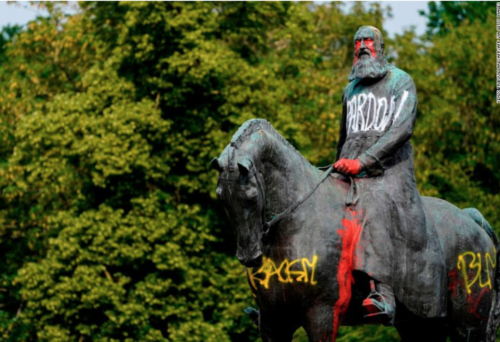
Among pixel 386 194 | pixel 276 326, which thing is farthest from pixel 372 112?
pixel 276 326

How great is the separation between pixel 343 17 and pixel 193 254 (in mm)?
13761

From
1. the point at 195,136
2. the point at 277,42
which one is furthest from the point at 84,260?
the point at 277,42

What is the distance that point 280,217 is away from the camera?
7898mm

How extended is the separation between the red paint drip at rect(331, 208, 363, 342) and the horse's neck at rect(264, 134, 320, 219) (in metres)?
0.43

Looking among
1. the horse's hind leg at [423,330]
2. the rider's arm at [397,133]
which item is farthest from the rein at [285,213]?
the horse's hind leg at [423,330]

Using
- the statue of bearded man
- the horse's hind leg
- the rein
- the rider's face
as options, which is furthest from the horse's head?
the horse's hind leg

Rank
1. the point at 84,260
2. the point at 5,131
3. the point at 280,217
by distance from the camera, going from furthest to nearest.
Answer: the point at 5,131 → the point at 84,260 → the point at 280,217

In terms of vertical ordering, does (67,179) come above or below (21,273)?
above

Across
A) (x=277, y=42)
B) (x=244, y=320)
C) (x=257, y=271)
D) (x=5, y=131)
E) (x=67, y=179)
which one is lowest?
(x=244, y=320)

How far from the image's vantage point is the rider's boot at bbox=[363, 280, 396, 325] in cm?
794

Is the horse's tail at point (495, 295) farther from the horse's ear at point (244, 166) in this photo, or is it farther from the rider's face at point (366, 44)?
the horse's ear at point (244, 166)

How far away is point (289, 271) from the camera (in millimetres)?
7871

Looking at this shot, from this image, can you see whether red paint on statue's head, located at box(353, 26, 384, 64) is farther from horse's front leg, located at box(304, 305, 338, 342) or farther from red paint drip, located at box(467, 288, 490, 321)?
red paint drip, located at box(467, 288, 490, 321)

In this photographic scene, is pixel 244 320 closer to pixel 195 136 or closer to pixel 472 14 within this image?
pixel 195 136
